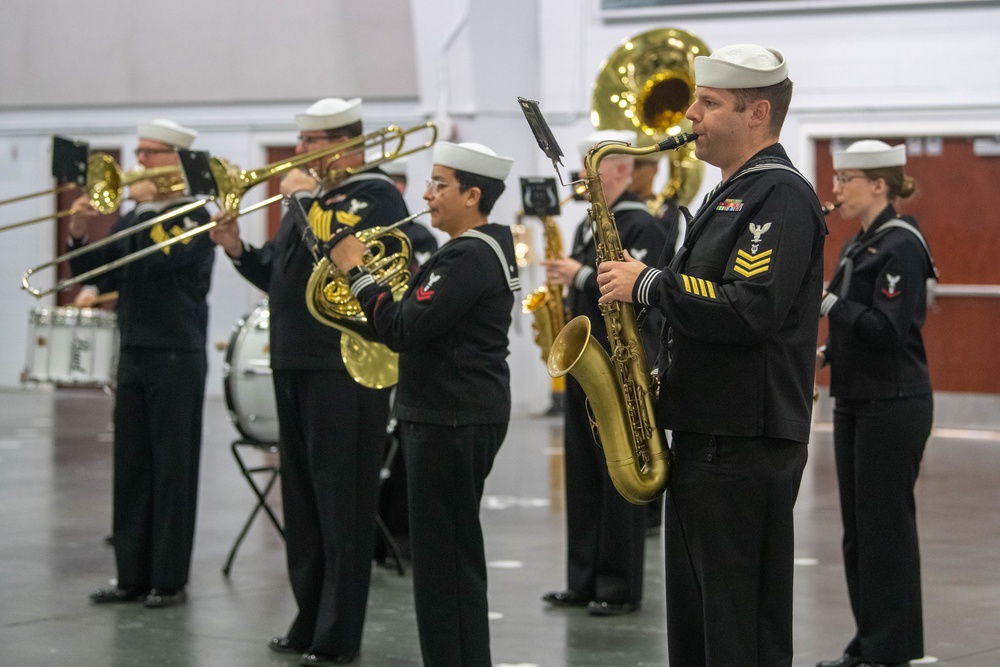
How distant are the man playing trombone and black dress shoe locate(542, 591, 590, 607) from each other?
1531mm

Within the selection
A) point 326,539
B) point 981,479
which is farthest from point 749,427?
point 981,479

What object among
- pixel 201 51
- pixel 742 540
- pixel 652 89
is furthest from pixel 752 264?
pixel 201 51

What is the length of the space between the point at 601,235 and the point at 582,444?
8.49 ft

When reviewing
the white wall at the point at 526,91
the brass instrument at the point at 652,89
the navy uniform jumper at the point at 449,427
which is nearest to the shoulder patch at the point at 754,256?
the navy uniform jumper at the point at 449,427

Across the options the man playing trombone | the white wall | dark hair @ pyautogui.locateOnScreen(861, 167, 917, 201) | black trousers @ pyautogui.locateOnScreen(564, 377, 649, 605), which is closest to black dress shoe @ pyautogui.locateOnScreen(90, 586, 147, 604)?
the man playing trombone

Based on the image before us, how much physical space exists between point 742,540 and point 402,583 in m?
3.26

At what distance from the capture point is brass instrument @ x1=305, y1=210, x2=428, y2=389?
4516mm

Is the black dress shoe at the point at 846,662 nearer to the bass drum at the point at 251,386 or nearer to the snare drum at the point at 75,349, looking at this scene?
the bass drum at the point at 251,386

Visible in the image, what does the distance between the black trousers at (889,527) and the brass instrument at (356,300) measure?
1.62 metres

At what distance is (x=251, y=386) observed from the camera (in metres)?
6.62

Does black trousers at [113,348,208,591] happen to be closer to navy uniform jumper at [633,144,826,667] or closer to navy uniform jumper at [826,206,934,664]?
navy uniform jumper at [826,206,934,664]

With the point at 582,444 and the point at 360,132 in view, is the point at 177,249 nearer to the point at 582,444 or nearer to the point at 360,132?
the point at 360,132

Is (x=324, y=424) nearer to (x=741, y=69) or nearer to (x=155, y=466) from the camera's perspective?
(x=155, y=466)

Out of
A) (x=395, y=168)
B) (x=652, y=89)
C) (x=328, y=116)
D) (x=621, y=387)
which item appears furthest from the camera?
(x=652, y=89)
